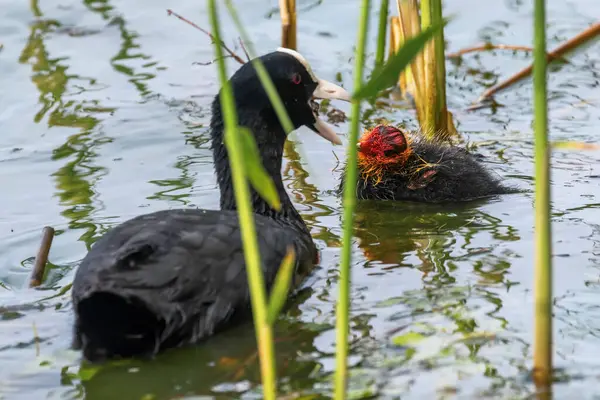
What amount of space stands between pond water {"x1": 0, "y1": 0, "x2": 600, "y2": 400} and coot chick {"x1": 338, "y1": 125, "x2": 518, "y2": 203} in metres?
0.12

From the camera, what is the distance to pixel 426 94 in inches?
267

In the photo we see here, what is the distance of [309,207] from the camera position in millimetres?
6227

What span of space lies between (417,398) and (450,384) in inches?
5.8

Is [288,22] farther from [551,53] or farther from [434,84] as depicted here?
[551,53]

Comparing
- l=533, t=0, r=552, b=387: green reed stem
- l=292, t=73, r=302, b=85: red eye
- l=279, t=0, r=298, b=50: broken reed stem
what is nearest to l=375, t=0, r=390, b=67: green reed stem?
l=292, t=73, r=302, b=85: red eye

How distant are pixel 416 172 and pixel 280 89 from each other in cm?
119

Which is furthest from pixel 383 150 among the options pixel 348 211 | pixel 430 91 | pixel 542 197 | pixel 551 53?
pixel 348 211

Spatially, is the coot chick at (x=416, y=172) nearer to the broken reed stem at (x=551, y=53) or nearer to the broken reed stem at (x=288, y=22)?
the broken reed stem at (x=551, y=53)

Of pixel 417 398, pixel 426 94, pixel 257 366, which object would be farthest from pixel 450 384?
pixel 426 94

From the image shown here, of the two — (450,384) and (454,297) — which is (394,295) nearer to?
(454,297)

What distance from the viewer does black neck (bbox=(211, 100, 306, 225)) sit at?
5.32m

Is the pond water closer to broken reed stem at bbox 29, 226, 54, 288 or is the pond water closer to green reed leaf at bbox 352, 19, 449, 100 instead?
broken reed stem at bbox 29, 226, 54, 288

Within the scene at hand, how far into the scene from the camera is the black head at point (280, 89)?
5.29m

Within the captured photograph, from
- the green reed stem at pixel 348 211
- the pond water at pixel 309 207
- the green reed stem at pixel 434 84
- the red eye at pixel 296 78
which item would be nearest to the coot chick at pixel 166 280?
the pond water at pixel 309 207
